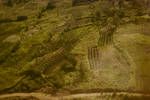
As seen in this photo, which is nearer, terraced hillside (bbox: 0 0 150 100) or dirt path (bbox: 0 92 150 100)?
dirt path (bbox: 0 92 150 100)

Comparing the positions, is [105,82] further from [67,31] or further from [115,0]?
[115,0]

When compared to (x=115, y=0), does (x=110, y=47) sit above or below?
below

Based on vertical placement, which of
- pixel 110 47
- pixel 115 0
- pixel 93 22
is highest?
pixel 115 0

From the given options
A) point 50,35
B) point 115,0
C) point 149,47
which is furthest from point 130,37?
point 50,35

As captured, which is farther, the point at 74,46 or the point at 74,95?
Answer: the point at 74,46

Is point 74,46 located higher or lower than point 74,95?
higher

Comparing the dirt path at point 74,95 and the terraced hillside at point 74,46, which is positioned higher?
the terraced hillside at point 74,46

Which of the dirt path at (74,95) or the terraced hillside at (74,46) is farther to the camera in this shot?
the terraced hillside at (74,46)

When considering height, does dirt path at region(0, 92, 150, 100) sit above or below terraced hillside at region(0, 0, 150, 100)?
below
